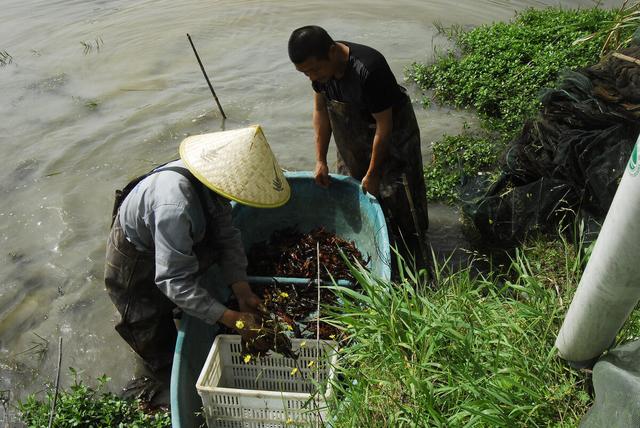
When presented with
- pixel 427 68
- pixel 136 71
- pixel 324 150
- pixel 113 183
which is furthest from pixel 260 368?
pixel 136 71

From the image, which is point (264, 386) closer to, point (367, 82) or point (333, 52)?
point (367, 82)

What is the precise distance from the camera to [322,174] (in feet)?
15.5

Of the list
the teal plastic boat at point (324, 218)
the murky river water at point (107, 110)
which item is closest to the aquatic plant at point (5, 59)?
the murky river water at point (107, 110)

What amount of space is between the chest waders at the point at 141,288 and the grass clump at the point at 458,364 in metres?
1.03

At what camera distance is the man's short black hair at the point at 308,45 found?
4.00m

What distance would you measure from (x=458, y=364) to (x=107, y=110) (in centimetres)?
650

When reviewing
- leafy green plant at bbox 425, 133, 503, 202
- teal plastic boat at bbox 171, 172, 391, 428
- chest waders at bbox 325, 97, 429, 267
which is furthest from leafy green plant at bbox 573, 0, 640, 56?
teal plastic boat at bbox 171, 172, 391, 428

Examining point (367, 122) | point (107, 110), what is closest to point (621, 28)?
point (367, 122)

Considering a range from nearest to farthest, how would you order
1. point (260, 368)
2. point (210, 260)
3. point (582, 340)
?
point (582, 340), point (260, 368), point (210, 260)

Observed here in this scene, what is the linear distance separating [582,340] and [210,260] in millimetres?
2190

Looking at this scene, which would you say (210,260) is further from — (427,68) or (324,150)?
(427,68)

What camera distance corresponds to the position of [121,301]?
380 centimetres

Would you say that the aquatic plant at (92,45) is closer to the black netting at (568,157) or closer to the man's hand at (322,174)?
the man's hand at (322,174)

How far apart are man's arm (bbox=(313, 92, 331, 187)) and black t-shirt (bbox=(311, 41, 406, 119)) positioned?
37 cm
